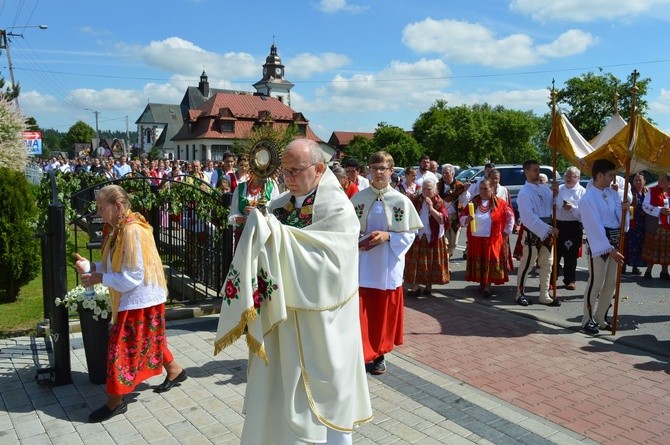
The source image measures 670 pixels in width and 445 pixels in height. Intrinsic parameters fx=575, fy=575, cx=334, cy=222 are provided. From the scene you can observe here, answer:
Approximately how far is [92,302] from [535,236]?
6.14 metres

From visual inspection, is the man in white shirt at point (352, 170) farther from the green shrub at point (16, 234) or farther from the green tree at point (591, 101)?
the green tree at point (591, 101)

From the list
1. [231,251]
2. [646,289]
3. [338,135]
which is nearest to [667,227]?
[646,289]

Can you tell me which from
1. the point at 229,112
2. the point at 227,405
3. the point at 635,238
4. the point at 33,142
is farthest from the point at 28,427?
the point at 229,112

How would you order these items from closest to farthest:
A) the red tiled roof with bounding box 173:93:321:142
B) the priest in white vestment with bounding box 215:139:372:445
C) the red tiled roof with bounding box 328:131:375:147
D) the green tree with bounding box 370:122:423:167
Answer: the priest in white vestment with bounding box 215:139:372:445 → the green tree with bounding box 370:122:423:167 → the red tiled roof with bounding box 173:93:321:142 → the red tiled roof with bounding box 328:131:375:147

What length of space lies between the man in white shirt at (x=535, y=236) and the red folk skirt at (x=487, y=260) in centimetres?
37

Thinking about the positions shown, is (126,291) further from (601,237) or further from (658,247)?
(658,247)

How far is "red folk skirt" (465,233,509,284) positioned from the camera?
29.0 feet

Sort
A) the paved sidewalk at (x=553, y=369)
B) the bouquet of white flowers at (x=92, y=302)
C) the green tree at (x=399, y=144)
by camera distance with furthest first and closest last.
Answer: the green tree at (x=399, y=144), the bouquet of white flowers at (x=92, y=302), the paved sidewalk at (x=553, y=369)

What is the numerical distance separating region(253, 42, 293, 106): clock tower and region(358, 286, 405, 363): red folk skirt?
105 meters

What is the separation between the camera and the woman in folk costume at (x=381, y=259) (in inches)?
216

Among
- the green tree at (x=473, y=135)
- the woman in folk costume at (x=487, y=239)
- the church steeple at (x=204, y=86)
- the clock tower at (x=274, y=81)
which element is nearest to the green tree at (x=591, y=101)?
the green tree at (x=473, y=135)

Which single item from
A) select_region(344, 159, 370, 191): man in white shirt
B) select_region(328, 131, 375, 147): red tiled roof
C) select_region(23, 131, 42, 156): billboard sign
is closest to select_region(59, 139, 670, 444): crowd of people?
select_region(344, 159, 370, 191): man in white shirt

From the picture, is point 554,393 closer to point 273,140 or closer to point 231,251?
point 273,140

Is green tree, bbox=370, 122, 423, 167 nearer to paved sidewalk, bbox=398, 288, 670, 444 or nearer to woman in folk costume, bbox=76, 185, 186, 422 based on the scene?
paved sidewalk, bbox=398, 288, 670, 444
